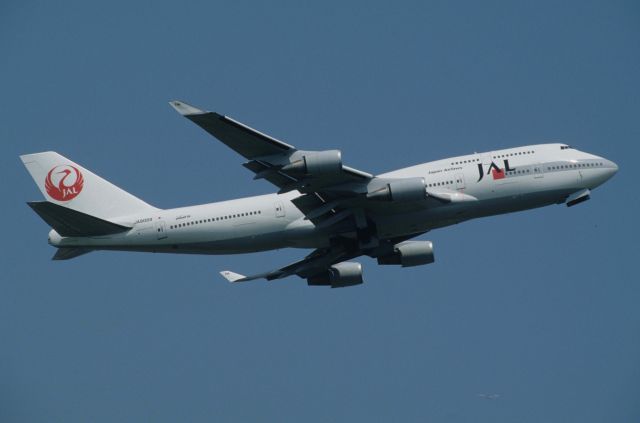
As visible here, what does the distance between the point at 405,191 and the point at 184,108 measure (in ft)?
40.0

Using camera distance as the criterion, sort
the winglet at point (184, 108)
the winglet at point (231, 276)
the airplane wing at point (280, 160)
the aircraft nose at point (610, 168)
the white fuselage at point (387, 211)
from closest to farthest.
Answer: the winglet at point (184, 108) → the airplane wing at point (280, 160) → the white fuselage at point (387, 211) → the aircraft nose at point (610, 168) → the winglet at point (231, 276)

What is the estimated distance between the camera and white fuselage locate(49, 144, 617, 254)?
Answer: 52344 mm

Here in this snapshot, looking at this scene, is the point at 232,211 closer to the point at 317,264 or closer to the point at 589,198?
the point at 317,264

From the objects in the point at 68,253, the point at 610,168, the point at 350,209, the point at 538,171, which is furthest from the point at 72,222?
the point at 610,168

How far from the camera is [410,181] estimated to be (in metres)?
50.4

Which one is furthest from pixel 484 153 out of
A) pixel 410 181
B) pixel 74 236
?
pixel 74 236

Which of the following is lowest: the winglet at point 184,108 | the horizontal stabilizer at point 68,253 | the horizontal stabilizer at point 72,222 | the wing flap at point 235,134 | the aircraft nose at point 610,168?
the horizontal stabilizer at point 68,253

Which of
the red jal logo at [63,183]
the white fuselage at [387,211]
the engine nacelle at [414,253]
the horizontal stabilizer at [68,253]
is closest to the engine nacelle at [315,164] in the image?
the white fuselage at [387,211]

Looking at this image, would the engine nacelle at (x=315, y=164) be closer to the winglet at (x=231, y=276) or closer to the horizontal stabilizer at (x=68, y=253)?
the winglet at (x=231, y=276)

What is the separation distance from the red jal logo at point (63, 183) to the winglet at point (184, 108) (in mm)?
14439

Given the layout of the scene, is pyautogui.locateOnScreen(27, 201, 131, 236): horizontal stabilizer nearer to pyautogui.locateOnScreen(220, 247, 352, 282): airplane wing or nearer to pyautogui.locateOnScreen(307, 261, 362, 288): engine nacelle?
pyautogui.locateOnScreen(220, 247, 352, 282): airplane wing

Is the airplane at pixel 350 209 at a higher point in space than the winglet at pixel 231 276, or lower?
higher

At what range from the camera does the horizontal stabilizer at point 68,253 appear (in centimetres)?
5322

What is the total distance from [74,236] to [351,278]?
15.6m
